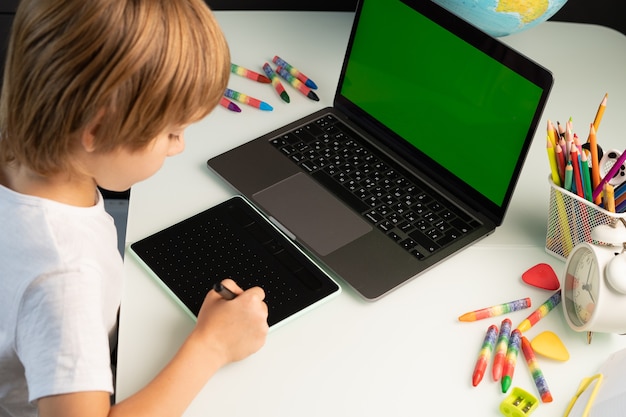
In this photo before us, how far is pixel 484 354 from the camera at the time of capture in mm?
917

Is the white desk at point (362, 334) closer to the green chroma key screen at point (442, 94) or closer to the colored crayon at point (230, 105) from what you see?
the colored crayon at point (230, 105)

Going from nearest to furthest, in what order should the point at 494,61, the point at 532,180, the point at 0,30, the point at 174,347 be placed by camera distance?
the point at 174,347 → the point at 494,61 → the point at 532,180 → the point at 0,30

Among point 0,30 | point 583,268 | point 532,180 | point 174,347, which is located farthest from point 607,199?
point 0,30

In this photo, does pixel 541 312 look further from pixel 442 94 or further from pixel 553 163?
pixel 442 94

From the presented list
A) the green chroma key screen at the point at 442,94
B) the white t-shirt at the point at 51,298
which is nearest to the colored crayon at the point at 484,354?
the green chroma key screen at the point at 442,94

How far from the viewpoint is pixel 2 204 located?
0.83 meters

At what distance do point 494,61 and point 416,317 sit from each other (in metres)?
0.35

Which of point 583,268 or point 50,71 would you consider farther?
point 583,268

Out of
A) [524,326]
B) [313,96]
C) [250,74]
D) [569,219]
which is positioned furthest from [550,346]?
[250,74]

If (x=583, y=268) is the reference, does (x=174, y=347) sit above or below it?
below

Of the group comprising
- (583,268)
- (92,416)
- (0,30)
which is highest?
(583,268)

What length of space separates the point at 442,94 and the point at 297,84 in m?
0.29

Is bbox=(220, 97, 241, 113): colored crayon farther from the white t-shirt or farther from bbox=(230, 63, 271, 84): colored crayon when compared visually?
the white t-shirt

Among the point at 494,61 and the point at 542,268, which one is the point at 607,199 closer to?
the point at 542,268
